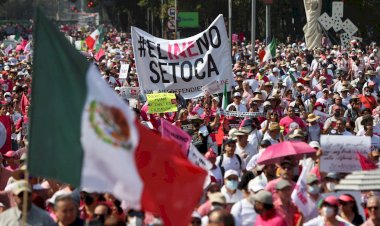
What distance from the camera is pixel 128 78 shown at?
30.8 m

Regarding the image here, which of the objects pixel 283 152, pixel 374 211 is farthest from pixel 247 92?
pixel 374 211

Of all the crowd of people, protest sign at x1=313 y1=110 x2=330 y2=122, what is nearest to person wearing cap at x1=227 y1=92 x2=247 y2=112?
the crowd of people

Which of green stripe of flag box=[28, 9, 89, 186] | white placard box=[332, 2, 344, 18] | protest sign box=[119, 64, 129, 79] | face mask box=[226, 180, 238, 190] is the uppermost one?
green stripe of flag box=[28, 9, 89, 186]

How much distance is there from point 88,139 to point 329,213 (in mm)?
2773

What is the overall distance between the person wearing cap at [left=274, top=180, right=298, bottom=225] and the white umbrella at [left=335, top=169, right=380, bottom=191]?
407 millimetres

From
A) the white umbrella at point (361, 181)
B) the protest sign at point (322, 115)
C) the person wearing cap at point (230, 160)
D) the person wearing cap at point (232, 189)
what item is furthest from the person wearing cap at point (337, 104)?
the white umbrella at point (361, 181)

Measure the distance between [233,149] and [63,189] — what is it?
108 inches

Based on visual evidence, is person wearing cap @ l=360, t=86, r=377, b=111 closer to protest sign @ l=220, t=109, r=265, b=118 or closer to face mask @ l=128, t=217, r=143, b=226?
protest sign @ l=220, t=109, r=265, b=118

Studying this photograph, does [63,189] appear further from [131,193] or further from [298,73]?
[298,73]

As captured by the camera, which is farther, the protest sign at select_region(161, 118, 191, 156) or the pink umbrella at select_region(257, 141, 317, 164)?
the protest sign at select_region(161, 118, 191, 156)

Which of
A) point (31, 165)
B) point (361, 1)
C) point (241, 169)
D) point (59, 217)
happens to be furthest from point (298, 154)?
point (361, 1)

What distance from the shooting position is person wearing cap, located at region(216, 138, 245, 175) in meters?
14.6

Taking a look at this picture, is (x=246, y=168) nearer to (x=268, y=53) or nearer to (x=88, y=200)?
(x=88, y=200)

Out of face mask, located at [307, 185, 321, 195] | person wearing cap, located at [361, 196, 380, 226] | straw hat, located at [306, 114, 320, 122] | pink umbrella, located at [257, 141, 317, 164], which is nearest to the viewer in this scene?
person wearing cap, located at [361, 196, 380, 226]
